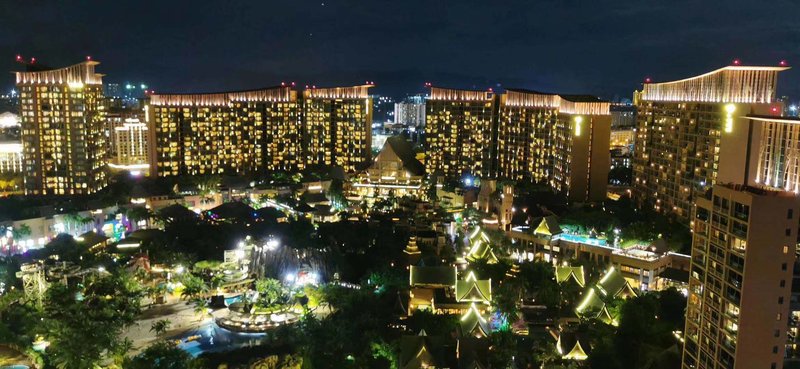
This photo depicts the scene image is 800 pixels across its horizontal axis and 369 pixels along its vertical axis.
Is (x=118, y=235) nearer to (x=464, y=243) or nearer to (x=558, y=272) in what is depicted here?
(x=464, y=243)

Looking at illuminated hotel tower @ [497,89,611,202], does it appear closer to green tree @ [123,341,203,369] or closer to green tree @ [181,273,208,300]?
green tree @ [181,273,208,300]

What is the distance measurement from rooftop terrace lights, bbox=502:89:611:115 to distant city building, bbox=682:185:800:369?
24670 mm

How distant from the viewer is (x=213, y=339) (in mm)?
20516

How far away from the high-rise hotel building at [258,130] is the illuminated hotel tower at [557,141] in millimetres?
12696

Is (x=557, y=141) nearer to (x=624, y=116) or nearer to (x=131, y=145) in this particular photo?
(x=131, y=145)

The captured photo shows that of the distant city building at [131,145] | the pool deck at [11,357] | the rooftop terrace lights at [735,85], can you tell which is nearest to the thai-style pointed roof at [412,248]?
the pool deck at [11,357]

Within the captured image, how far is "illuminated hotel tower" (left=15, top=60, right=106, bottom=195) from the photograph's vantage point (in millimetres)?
41594

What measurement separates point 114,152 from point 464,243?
42.4m

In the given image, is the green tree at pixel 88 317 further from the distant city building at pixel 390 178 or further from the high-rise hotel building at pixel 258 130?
the high-rise hotel building at pixel 258 130

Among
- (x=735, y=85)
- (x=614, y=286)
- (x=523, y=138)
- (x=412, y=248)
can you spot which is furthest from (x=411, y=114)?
(x=614, y=286)

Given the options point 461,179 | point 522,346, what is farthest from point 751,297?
point 461,179

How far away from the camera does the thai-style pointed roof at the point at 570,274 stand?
23188 millimetres

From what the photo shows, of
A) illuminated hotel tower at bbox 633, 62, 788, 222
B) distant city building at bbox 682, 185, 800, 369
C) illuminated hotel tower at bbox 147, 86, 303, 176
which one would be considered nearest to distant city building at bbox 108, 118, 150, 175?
illuminated hotel tower at bbox 147, 86, 303, 176

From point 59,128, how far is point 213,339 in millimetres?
29047
